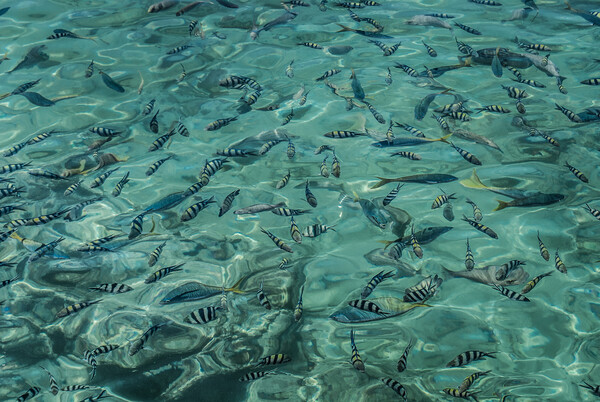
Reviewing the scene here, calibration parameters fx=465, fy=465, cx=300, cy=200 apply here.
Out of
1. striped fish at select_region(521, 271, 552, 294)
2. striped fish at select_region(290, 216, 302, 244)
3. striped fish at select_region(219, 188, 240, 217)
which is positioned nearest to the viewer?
striped fish at select_region(521, 271, 552, 294)

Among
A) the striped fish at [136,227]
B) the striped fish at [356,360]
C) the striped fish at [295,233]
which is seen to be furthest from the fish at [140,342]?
the striped fish at [356,360]

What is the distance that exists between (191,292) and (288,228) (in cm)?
145

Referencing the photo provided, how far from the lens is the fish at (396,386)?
11.9 feet

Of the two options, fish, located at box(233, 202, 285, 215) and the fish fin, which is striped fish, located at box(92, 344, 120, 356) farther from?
the fish fin

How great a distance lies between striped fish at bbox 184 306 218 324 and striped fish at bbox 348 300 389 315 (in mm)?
1237

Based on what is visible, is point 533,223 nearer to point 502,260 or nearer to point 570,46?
point 502,260

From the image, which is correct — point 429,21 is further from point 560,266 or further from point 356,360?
point 356,360

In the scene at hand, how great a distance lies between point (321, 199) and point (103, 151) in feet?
11.4

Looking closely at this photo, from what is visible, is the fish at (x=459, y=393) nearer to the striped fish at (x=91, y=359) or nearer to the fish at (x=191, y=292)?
the fish at (x=191, y=292)

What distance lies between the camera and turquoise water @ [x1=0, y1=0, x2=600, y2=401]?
3.99 m

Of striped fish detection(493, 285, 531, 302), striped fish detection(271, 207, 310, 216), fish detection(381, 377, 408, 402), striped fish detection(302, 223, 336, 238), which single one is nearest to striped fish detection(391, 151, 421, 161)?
striped fish detection(271, 207, 310, 216)

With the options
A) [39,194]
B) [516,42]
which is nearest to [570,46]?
[516,42]

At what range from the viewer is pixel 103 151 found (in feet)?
22.6

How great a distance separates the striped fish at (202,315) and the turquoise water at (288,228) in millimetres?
107
